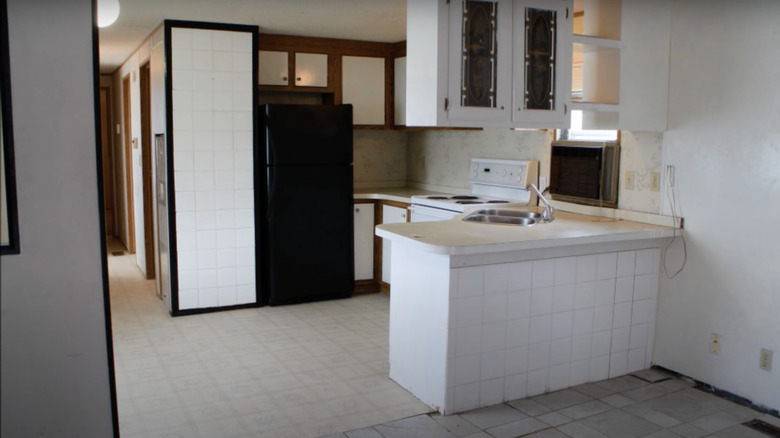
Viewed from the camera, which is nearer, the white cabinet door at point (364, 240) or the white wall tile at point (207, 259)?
the white wall tile at point (207, 259)

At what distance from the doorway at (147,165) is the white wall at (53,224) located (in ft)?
12.0

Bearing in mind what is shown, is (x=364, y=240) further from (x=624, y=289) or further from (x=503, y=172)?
(x=624, y=289)

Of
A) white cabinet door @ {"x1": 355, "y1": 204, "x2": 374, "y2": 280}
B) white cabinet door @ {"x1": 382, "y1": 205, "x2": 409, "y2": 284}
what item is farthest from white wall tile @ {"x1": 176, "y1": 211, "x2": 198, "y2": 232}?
white cabinet door @ {"x1": 382, "y1": 205, "x2": 409, "y2": 284}

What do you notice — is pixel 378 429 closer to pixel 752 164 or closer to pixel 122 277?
pixel 752 164

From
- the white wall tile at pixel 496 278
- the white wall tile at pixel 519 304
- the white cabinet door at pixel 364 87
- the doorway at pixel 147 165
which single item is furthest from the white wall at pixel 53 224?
the doorway at pixel 147 165

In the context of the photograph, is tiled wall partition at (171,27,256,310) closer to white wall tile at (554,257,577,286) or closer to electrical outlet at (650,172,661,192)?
white wall tile at (554,257,577,286)

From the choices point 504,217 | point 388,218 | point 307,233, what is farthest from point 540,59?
point 307,233

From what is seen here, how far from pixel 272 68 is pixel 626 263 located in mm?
2963

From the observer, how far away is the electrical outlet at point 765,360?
121 inches

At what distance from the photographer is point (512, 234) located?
311cm

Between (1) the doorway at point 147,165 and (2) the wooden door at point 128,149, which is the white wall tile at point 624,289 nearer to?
(1) the doorway at point 147,165

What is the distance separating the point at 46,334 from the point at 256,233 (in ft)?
9.59

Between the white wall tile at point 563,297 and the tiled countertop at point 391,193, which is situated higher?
the tiled countertop at point 391,193

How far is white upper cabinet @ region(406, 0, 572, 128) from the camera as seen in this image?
302cm
